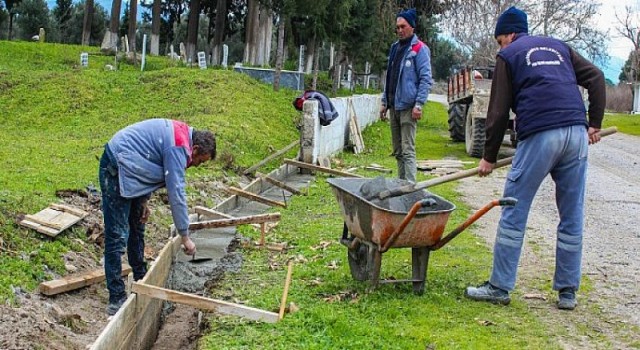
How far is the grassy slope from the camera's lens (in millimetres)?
6805

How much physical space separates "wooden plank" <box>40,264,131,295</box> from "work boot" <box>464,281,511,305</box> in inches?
115

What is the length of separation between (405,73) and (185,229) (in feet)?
14.4

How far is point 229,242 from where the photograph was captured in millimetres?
8219

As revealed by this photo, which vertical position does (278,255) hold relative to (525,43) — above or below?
below

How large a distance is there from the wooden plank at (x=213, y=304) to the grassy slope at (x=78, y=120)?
103 cm

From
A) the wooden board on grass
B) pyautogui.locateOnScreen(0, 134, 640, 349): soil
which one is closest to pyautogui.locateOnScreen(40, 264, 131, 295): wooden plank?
pyautogui.locateOnScreen(0, 134, 640, 349): soil

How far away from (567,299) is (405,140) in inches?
152

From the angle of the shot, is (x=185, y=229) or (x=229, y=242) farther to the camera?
(x=229, y=242)

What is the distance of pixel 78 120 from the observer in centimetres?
1596

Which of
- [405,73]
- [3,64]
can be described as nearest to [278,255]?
[405,73]

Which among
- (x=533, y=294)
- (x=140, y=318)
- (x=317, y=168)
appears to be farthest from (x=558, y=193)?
(x=317, y=168)

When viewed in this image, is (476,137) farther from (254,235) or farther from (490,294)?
(490,294)

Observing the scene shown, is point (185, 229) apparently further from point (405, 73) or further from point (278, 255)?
point (405, 73)

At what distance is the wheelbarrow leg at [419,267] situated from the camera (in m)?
5.87
